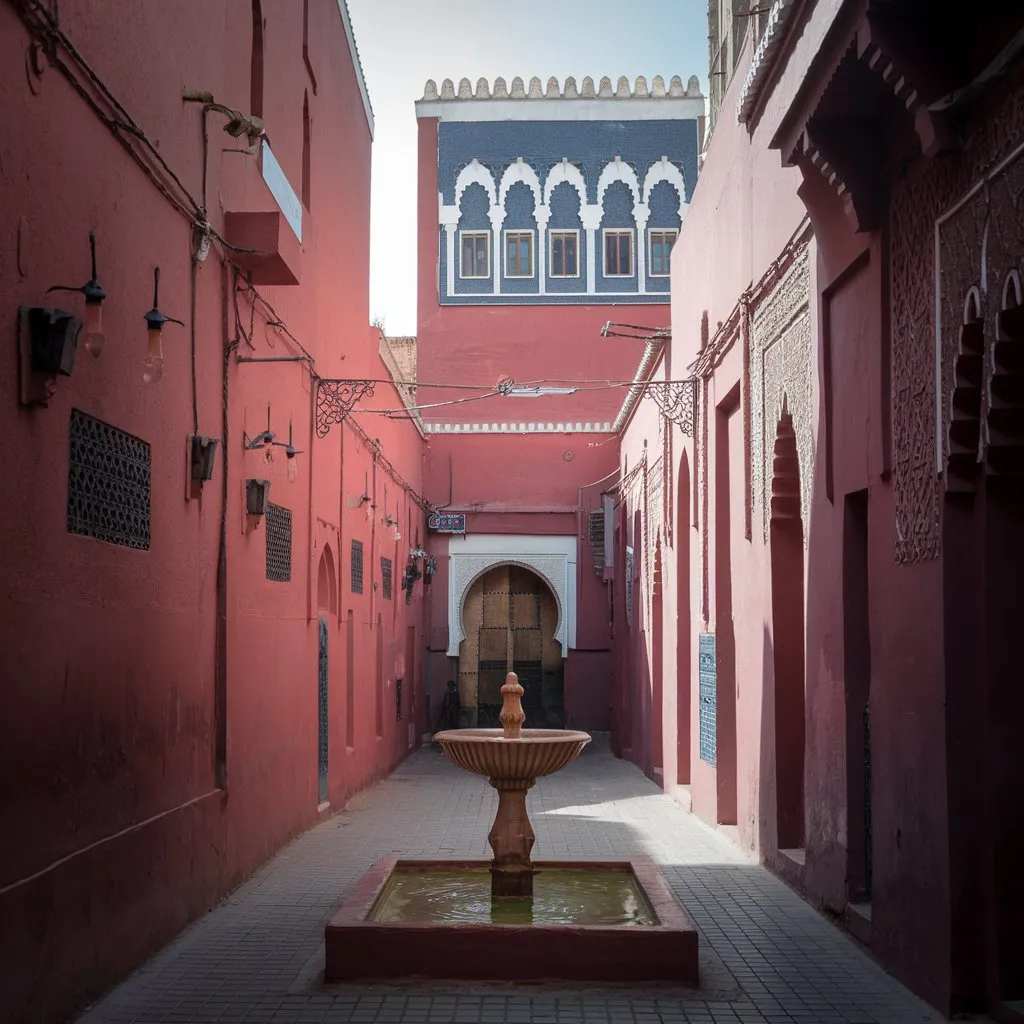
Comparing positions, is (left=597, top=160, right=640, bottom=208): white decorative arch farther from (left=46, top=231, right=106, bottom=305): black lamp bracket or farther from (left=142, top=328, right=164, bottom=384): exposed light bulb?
(left=46, top=231, right=106, bottom=305): black lamp bracket

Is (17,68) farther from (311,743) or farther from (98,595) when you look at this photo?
(311,743)

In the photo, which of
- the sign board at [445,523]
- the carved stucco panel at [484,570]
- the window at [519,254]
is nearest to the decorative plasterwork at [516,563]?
the carved stucco panel at [484,570]

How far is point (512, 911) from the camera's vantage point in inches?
239

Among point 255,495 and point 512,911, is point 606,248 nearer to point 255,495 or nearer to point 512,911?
point 255,495

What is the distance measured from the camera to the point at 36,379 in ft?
15.2

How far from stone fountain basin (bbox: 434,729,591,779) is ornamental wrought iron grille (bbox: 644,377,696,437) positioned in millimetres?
6000

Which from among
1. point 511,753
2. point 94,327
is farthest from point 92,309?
point 511,753

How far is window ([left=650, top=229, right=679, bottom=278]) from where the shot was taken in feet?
78.0

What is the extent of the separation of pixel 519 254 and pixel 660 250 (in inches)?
99.3

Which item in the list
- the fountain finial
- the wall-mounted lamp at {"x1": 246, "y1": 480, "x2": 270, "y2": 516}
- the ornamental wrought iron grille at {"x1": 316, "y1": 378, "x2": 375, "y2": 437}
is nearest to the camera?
the fountain finial

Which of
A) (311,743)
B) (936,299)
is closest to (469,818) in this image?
(311,743)

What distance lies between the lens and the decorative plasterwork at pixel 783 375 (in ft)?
24.6

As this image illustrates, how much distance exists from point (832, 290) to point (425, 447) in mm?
16215

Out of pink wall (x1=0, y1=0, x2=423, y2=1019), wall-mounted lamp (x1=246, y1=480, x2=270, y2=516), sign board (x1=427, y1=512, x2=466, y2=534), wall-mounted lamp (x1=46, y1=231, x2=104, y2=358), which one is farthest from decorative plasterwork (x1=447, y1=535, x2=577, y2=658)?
wall-mounted lamp (x1=46, y1=231, x2=104, y2=358)
